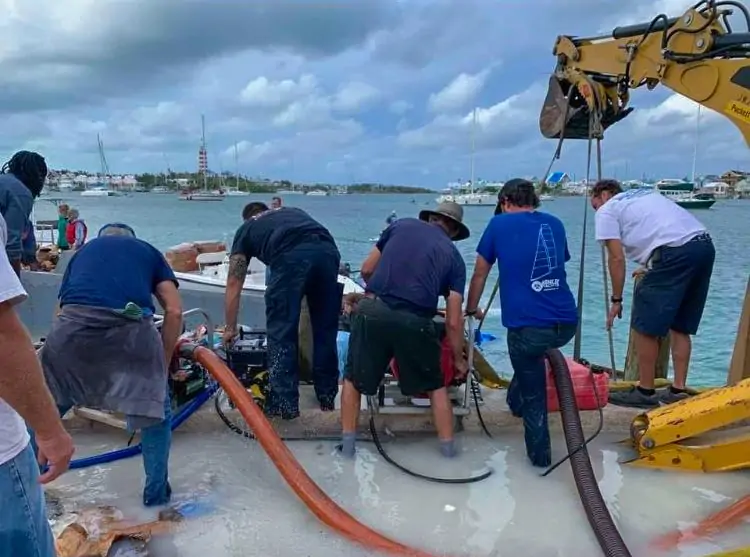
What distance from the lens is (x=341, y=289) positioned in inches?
190

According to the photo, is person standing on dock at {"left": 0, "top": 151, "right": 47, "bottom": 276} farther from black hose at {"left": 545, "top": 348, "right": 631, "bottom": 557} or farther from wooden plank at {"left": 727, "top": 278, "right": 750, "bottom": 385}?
wooden plank at {"left": 727, "top": 278, "right": 750, "bottom": 385}

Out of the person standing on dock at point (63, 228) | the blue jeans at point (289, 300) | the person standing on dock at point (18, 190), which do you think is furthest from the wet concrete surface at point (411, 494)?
the person standing on dock at point (63, 228)

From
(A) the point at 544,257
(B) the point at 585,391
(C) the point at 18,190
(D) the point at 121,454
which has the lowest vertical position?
(D) the point at 121,454

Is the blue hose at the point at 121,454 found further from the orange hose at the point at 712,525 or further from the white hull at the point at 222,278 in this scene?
the white hull at the point at 222,278

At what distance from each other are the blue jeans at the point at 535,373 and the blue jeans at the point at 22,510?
295 cm

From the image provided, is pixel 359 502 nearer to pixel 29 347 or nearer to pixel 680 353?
pixel 29 347

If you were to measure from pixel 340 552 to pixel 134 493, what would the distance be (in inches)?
55.2

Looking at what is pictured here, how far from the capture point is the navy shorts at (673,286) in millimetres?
4828

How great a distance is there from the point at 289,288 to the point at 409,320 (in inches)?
37.5

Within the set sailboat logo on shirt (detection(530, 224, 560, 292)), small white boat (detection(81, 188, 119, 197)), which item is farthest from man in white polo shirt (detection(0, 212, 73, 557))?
small white boat (detection(81, 188, 119, 197))

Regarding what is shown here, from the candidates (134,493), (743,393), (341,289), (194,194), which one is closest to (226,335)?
(341,289)

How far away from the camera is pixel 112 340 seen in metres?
3.51

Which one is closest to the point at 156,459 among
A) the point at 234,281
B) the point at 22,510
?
the point at 234,281

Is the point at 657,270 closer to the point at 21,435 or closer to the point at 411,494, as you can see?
the point at 411,494
